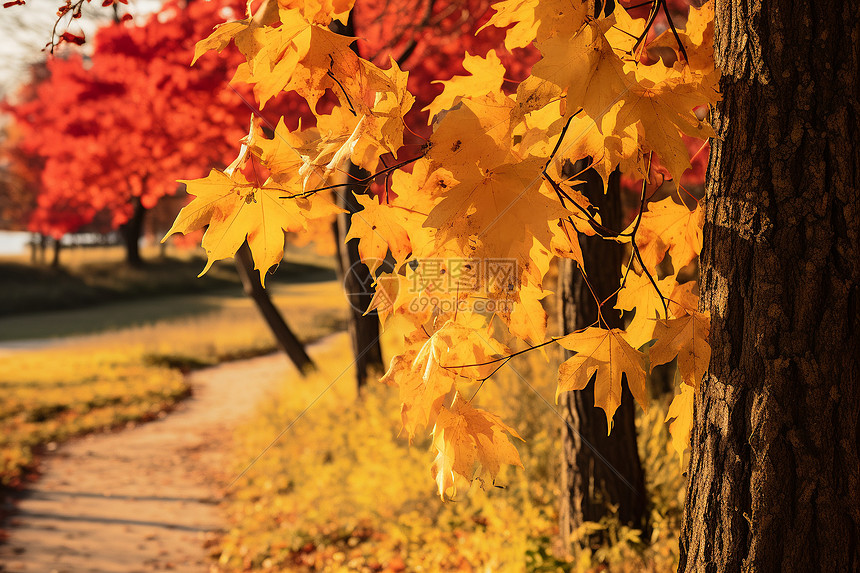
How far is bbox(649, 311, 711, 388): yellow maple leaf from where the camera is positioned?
1.37 meters

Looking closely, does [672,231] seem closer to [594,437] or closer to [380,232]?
[380,232]

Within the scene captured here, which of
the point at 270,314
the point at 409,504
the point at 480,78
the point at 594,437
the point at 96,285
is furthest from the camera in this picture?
the point at 96,285

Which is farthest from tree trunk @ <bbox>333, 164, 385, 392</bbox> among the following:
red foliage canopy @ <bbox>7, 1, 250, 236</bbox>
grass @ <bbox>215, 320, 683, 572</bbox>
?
red foliage canopy @ <bbox>7, 1, 250, 236</bbox>

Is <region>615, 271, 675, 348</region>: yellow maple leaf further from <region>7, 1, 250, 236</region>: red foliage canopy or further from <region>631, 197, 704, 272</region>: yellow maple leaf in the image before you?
<region>7, 1, 250, 236</region>: red foliage canopy

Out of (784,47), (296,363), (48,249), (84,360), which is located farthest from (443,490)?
(48,249)

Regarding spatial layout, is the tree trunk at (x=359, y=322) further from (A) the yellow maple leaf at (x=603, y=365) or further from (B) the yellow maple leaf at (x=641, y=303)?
(A) the yellow maple leaf at (x=603, y=365)

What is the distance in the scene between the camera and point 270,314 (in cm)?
834

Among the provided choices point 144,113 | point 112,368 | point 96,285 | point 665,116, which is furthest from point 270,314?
point 96,285

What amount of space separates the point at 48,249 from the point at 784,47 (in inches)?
1885

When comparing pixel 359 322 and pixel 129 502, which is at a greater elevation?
pixel 359 322

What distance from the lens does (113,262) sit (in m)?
29.5

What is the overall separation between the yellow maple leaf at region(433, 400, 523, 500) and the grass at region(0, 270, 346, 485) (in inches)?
259

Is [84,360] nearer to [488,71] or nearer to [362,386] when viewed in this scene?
[362,386]

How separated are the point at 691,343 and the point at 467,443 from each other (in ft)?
1.89
